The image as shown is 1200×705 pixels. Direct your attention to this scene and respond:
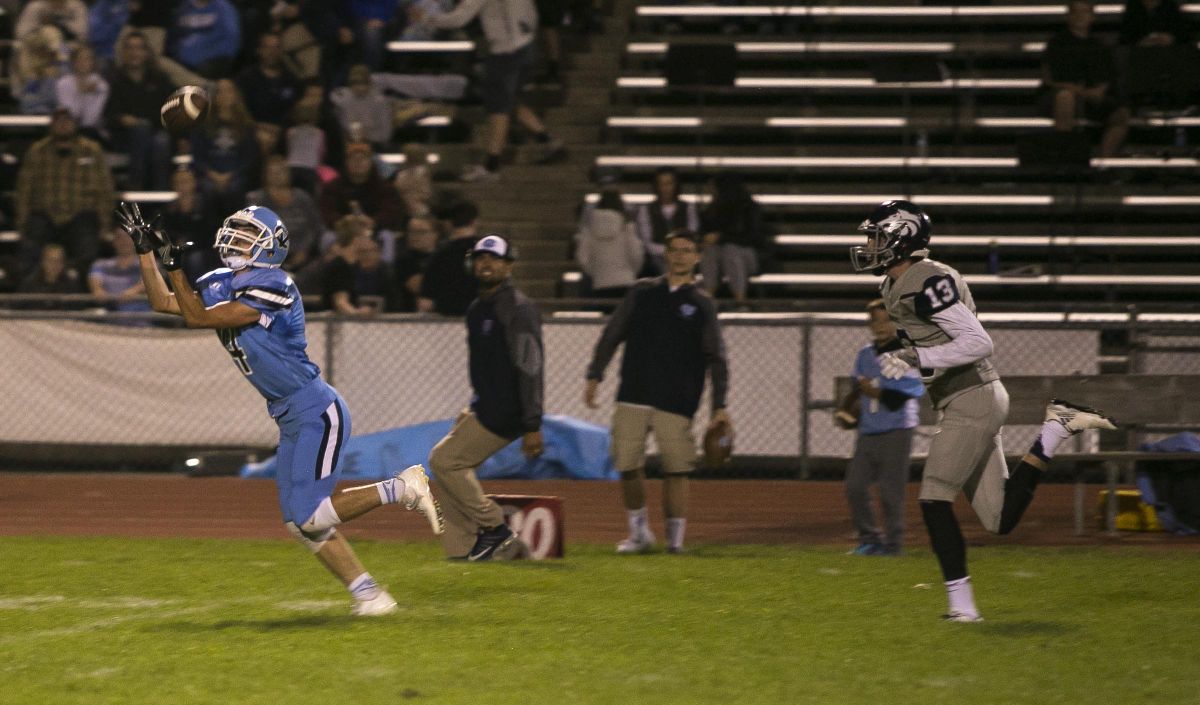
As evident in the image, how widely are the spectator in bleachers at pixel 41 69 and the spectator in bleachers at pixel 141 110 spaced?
1420 millimetres

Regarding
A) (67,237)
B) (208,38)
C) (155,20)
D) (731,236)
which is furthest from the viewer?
(155,20)

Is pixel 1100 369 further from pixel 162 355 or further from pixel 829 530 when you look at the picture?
pixel 162 355

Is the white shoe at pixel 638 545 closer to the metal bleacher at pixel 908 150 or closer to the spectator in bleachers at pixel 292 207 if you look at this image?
→ the spectator in bleachers at pixel 292 207

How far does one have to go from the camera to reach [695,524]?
12156 mm

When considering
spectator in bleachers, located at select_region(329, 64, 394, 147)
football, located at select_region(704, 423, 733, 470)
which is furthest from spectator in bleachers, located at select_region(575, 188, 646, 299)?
football, located at select_region(704, 423, 733, 470)

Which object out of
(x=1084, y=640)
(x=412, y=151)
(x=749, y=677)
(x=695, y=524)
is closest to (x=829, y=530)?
(x=695, y=524)

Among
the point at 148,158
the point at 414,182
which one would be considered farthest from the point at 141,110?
the point at 414,182

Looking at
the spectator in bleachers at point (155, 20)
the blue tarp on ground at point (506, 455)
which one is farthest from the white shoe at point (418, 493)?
the spectator in bleachers at point (155, 20)

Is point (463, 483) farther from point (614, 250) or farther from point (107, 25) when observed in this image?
point (107, 25)

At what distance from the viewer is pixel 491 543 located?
979cm

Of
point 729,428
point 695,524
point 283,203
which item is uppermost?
point 283,203

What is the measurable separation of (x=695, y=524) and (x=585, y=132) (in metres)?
7.65

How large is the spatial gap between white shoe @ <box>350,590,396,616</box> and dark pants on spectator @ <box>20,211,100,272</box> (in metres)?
9.57

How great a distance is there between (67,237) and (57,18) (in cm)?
374
